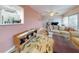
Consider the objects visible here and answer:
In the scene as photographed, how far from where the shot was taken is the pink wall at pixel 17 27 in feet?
5.58

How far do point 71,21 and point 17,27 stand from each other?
3.25 feet

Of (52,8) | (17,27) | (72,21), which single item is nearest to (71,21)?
(72,21)

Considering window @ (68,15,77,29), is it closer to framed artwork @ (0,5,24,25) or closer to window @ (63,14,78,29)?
window @ (63,14,78,29)

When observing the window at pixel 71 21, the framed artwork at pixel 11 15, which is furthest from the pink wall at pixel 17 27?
the window at pixel 71 21

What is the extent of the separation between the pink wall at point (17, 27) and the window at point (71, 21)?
0.47 meters

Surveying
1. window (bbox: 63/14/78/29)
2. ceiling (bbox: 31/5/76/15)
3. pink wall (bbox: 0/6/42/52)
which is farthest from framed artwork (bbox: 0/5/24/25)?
window (bbox: 63/14/78/29)

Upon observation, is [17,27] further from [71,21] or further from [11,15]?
[71,21]

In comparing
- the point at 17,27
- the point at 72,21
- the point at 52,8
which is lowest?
the point at 17,27

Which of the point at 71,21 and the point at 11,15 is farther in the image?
the point at 71,21

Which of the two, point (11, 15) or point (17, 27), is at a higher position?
point (11, 15)

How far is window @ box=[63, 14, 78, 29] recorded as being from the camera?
1.89 meters

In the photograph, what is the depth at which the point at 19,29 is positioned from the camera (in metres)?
1.86

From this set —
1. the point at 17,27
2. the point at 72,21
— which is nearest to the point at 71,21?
the point at 72,21

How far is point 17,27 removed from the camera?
1836 mm
